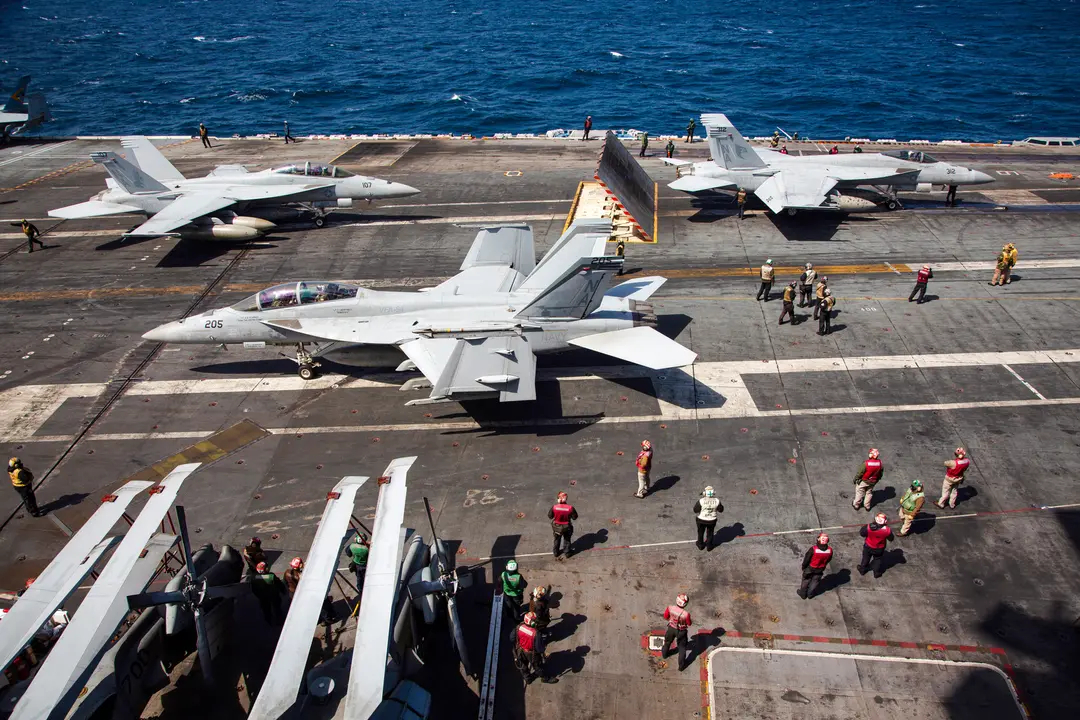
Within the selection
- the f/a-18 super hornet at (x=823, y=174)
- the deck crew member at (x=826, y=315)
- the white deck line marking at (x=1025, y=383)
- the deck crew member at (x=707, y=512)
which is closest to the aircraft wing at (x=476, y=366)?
the deck crew member at (x=707, y=512)

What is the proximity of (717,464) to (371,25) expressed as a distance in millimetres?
135648

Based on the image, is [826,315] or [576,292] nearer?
[576,292]

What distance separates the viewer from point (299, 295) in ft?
66.5

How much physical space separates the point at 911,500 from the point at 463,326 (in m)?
11.9

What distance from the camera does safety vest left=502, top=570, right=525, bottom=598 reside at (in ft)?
40.1

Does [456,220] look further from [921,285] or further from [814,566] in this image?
[814,566]

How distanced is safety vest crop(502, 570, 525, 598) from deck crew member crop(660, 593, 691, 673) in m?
2.71

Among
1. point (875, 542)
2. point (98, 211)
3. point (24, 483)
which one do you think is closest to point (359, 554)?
point (24, 483)

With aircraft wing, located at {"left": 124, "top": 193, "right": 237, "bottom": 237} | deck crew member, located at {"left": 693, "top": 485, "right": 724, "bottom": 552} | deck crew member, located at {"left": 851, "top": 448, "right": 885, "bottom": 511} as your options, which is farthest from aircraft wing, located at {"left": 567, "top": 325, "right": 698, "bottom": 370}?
aircraft wing, located at {"left": 124, "top": 193, "right": 237, "bottom": 237}

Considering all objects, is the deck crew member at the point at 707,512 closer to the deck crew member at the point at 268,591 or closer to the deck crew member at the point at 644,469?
the deck crew member at the point at 644,469

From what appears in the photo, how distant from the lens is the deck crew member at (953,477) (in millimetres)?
14681

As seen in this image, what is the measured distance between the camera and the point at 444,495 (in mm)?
16328

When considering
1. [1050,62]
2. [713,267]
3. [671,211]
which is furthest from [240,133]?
[1050,62]

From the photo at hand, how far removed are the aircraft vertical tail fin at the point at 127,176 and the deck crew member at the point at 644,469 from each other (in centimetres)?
2828
